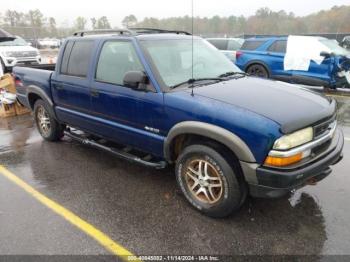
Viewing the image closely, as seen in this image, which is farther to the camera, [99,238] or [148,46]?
[148,46]

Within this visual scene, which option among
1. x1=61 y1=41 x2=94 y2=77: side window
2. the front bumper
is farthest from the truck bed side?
the front bumper

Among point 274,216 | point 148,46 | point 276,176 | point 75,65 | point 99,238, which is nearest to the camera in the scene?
point 276,176

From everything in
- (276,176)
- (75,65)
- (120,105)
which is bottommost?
(276,176)

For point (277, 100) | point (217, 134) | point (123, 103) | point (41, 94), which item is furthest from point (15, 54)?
point (277, 100)

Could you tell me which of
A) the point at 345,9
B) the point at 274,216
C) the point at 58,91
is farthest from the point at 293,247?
the point at 345,9

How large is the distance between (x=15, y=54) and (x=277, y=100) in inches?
526

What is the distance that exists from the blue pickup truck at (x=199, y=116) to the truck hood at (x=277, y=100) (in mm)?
11

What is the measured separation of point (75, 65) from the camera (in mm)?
4816

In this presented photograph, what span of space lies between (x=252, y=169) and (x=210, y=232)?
776 mm

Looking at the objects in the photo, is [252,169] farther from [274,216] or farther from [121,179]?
[121,179]

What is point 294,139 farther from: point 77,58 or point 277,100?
point 77,58

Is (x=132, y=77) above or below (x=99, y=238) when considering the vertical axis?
above

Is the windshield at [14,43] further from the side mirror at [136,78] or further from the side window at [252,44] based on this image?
the side mirror at [136,78]

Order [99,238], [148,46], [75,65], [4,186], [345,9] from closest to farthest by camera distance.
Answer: [99,238]
[148,46]
[4,186]
[75,65]
[345,9]
